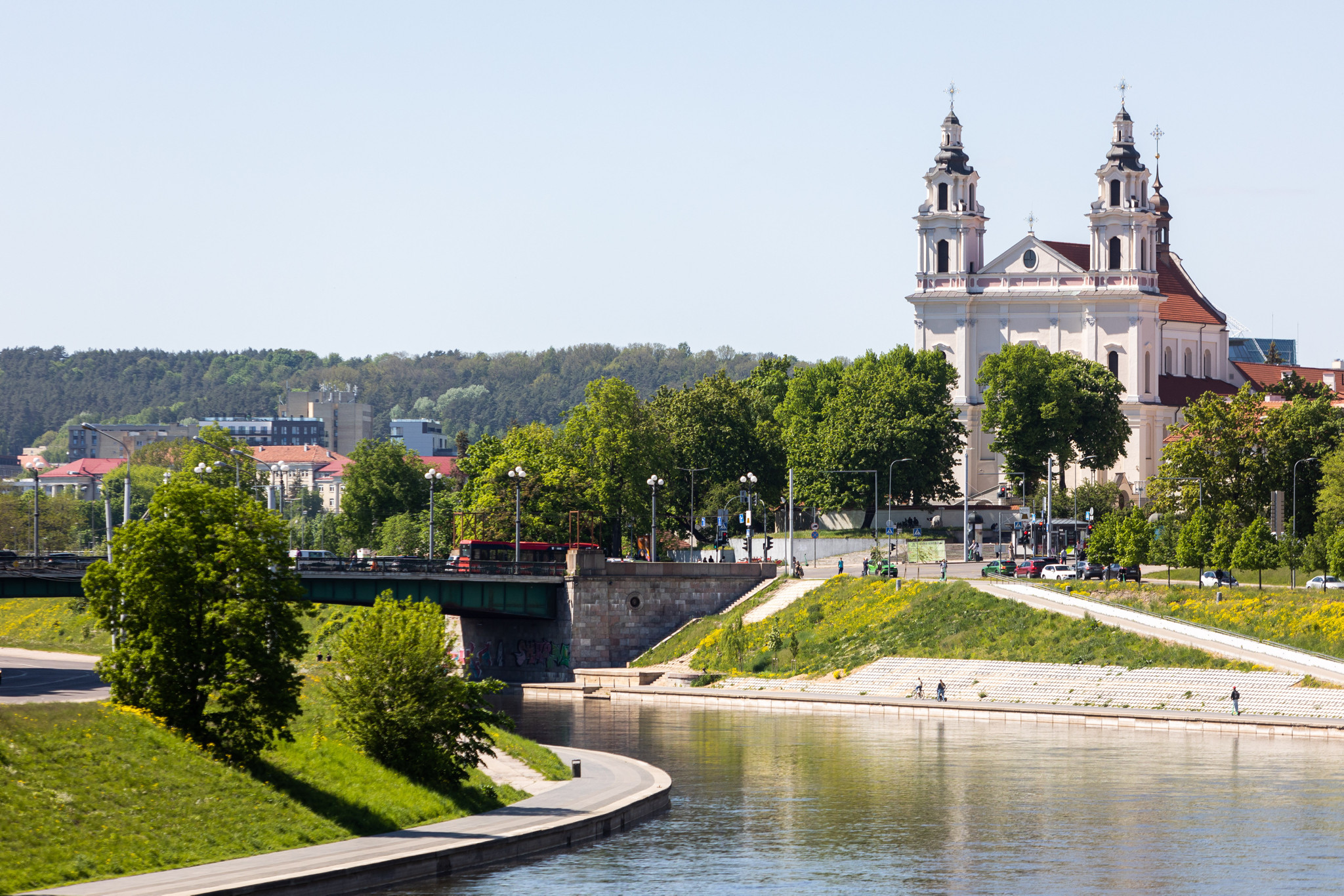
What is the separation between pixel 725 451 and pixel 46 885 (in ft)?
360

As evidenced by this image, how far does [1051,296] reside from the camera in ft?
500

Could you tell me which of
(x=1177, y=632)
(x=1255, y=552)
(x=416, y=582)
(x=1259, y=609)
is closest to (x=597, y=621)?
(x=416, y=582)

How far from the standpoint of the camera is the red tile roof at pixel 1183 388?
15738 cm

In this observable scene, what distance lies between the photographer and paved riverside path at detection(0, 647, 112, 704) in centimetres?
6312

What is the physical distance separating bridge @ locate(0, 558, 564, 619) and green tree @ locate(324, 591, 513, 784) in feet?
107

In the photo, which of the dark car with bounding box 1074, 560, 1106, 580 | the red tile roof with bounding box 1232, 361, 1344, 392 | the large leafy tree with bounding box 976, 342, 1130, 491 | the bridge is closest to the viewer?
the bridge

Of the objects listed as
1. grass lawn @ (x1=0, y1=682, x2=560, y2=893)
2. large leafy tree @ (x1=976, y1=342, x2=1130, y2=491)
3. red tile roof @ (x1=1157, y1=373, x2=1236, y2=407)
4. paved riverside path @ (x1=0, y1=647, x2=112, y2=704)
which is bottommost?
paved riverside path @ (x1=0, y1=647, x2=112, y2=704)

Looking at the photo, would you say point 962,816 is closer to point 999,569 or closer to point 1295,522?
point 999,569

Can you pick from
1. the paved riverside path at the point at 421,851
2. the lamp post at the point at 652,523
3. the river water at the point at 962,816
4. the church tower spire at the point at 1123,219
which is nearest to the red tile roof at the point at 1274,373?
the church tower spire at the point at 1123,219

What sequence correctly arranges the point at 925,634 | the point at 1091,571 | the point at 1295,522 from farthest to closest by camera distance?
the point at 1295,522 < the point at 1091,571 < the point at 925,634

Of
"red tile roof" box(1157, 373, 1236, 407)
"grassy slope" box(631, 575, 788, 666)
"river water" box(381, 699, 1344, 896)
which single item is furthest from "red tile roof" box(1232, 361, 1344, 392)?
"river water" box(381, 699, 1344, 896)

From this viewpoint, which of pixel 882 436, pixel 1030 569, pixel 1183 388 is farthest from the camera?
pixel 1183 388

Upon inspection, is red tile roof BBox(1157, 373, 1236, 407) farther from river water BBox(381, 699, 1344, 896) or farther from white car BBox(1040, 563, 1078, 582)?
river water BBox(381, 699, 1344, 896)

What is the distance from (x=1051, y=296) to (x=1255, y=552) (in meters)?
67.9
